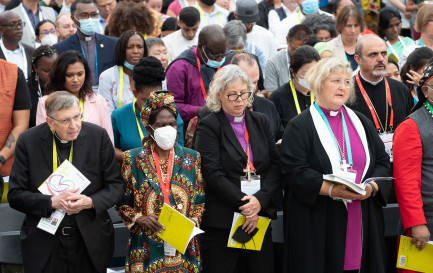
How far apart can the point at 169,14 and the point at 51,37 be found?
283 centimetres

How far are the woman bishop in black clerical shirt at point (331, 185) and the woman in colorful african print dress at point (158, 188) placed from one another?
0.81m

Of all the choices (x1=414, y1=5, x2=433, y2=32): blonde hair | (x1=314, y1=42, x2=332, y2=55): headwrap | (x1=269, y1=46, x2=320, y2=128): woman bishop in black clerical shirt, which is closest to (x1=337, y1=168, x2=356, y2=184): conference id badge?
(x1=269, y1=46, x2=320, y2=128): woman bishop in black clerical shirt

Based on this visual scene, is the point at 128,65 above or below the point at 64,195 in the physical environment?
above

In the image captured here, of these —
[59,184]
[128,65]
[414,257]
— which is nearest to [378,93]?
[414,257]

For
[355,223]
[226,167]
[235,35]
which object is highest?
[235,35]

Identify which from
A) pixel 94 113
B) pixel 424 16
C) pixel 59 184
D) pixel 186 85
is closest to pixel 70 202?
pixel 59 184

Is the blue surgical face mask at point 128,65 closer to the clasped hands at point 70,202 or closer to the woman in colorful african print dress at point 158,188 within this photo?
the woman in colorful african print dress at point 158,188

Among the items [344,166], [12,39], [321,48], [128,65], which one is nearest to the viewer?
[344,166]

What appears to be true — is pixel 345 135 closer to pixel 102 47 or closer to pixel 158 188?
pixel 158 188

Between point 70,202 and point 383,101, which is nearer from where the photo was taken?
point 70,202

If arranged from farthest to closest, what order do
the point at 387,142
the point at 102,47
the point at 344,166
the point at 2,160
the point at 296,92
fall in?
the point at 102,47
the point at 296,92
the point at 387,142
the point at 2,160
the point at 344,166

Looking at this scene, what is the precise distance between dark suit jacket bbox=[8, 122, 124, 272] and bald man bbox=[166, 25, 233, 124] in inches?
80.9

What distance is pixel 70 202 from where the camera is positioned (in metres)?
5.36

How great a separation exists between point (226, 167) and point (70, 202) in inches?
51.2
